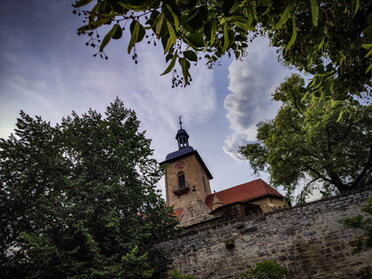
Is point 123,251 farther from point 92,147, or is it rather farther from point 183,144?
point 183,144

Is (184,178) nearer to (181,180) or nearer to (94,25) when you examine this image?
(181,180)

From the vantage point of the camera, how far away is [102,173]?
797 centimetres

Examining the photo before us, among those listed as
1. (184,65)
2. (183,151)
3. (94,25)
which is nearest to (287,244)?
(184,65)

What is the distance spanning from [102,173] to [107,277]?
3.46 metres

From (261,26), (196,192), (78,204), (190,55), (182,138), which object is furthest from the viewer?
(182,138)

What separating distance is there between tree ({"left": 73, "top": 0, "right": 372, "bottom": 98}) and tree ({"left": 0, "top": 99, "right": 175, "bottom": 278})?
243 inches

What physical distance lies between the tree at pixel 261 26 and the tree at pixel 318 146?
26.7 ft

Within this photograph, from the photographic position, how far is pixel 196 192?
2075 centimetres

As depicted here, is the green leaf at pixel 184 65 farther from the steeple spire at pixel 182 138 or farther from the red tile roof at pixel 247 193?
the steeple spire at pixel 182 138

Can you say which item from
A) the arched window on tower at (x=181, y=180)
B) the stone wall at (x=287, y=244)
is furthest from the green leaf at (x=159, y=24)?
the arched window on tower at (x=181, y=180)

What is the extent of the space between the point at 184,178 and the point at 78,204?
15945 millimetres

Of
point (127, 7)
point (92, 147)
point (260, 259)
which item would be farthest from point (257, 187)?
point (127, 7)

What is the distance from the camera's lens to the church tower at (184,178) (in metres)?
20.9

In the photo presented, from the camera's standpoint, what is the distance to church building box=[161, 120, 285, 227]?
48.5 ft
